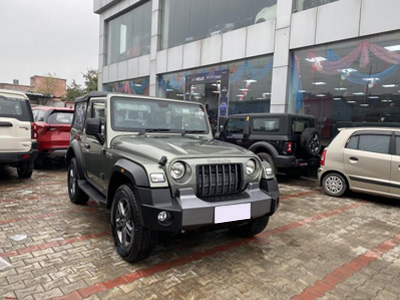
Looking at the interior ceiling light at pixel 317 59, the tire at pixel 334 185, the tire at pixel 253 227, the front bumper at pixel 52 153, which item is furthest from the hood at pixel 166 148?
the interior ceiling light at pixel 317 59

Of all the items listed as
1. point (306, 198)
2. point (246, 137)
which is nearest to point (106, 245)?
point (306, 198)

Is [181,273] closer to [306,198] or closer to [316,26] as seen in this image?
[306,198]

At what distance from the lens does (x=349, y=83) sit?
920cm

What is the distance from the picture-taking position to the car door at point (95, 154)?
4.03m

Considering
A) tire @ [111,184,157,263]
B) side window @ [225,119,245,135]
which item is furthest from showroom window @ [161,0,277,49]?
tire @ [111,184,157,263]

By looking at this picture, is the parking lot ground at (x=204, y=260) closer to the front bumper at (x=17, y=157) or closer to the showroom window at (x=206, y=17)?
the front bumper at (x=17, y=157)

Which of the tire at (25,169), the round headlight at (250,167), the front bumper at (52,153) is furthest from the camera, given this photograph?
the front bumper at (52,153)

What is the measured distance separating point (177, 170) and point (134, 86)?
52.2 feet

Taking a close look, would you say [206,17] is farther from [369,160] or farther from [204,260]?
[204,260]

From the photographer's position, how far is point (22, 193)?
19.2ft

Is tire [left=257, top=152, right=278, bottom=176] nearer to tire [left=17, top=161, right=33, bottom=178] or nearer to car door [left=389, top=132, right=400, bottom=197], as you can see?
car door [left=389, top=132, right=400, bottom=197]

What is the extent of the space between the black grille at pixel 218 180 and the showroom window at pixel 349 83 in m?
7.03

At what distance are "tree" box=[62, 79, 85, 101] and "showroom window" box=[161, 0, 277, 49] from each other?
2381 centimetres

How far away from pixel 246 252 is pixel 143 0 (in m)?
16.8
